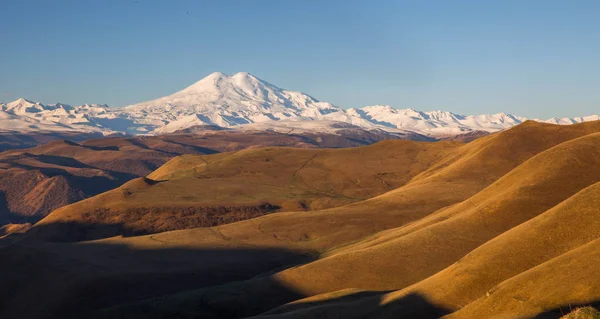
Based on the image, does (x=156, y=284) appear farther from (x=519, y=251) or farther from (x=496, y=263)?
(x=519, y=251)

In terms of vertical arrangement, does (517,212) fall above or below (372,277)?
above

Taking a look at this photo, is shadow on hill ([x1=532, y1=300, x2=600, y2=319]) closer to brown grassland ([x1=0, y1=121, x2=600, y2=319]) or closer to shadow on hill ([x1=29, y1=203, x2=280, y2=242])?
brown grassland ([x1=0, y1=121, x2=600, y2=319])

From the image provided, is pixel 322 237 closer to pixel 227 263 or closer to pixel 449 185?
pixel 227 263

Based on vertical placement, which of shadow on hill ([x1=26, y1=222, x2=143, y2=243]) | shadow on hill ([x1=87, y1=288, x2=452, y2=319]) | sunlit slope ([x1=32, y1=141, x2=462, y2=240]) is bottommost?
shadow on hill ([x1=87, y1=288, x2=452, y2=319])

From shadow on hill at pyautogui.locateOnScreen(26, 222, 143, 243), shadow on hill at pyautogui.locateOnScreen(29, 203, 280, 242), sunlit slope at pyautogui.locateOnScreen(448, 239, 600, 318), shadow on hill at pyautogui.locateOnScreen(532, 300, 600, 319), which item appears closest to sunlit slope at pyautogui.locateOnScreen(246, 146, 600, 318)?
sunlit slope at pyautogui.locateOnScreen(448, 239, 600, 318)

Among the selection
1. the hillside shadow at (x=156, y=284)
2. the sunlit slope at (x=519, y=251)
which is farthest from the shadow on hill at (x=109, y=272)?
the sunlit slope at (x=519, y=251)

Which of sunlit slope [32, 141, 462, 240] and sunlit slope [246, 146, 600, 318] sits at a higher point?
sunlit slope [32, 141, 462, 240]

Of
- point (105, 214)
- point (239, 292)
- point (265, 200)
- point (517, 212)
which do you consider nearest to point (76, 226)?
point (105, 214)

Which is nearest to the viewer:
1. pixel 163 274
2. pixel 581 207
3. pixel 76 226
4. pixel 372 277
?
pixel 581 207
